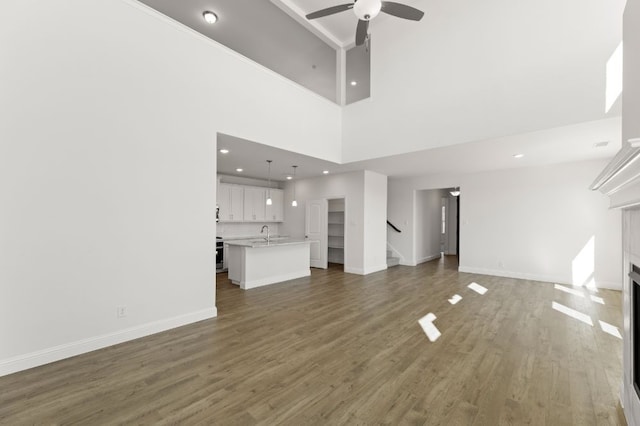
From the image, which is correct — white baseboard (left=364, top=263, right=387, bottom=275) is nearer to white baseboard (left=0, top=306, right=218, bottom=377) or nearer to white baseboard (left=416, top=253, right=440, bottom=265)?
white baseboard (left=416, top=253, right=440, bottom=265)

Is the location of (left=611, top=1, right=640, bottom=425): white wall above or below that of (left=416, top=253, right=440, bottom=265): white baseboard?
above

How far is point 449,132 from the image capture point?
15.7ft

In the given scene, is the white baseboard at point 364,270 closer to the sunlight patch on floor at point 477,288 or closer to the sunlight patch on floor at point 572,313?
the sunlight patch on floor at point 477,288

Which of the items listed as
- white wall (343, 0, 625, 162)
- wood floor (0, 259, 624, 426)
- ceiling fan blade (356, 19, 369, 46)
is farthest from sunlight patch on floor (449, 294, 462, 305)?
ceiling fan blade (356, 19, 369, 46)

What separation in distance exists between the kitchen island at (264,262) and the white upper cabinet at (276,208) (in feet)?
7.93

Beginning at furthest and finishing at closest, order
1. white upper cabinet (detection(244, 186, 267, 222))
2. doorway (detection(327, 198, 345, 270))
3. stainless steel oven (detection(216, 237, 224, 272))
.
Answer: doorway (detection(327, 198, 345, 270)) < white upper cabinet (detection(244, 186, 267, 222)) < stainless steel oven (detection(216, 237, 224, 272))

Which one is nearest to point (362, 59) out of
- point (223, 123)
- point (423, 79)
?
point (423, 79)

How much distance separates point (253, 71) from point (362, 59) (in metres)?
3.58

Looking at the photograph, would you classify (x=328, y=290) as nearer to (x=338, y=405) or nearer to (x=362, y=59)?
(x=338, y=405)

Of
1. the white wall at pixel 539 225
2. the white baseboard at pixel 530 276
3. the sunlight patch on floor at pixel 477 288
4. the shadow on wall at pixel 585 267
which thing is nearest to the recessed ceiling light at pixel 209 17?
the white wall at pixel 539 225

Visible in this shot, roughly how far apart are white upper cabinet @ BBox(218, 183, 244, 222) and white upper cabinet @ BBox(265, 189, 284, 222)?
0.95m

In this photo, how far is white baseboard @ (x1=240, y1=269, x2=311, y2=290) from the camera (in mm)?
5673

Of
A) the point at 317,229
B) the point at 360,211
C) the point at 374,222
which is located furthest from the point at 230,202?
the point at 374,222

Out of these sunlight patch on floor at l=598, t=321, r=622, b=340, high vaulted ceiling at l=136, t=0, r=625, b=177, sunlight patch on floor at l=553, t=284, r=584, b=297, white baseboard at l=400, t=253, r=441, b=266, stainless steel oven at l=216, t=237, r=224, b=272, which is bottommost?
white baseboard at l=400, t=253, r=441, b=266
